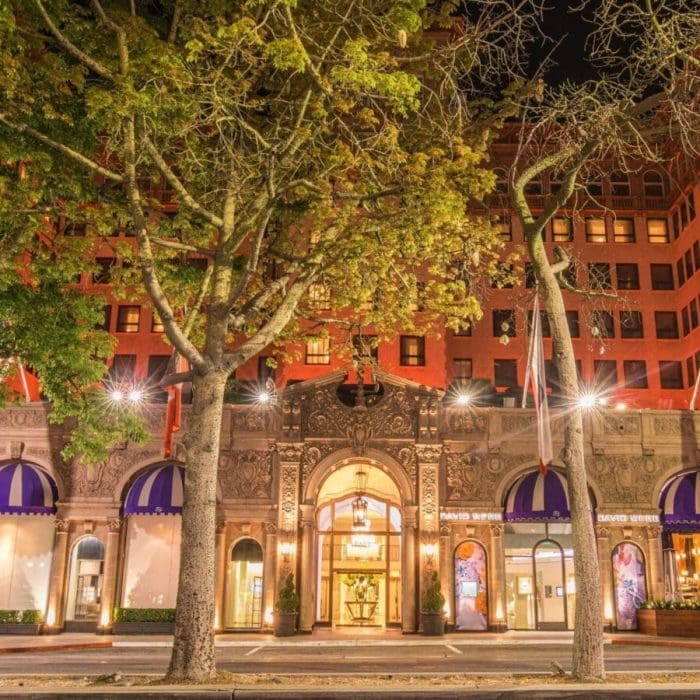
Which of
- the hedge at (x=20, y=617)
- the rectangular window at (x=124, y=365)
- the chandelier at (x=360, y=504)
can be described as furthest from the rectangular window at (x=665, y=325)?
the hedge at (x=20, y=617)

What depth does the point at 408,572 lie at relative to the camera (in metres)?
29.3

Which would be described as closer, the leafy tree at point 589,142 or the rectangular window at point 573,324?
the leafy tree at point 589,142

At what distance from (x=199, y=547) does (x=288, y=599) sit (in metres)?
16.3

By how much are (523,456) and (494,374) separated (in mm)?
15160

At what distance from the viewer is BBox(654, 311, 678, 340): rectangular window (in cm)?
4734

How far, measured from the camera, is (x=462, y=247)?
17.9 metres

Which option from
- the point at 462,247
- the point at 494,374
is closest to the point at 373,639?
the point at 462,247

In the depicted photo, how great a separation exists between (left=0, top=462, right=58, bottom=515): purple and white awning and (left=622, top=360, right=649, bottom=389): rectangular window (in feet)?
106

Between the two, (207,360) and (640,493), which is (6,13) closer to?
(207,360)

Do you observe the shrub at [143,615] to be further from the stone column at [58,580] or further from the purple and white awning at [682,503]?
the purple and white awning at [682,503]

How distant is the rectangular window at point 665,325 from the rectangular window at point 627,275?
2219mm

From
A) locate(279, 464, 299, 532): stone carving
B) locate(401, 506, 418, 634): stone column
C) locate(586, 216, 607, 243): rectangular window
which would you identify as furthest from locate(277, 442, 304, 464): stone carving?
locate(586, 216, 607, 243): rectangular window

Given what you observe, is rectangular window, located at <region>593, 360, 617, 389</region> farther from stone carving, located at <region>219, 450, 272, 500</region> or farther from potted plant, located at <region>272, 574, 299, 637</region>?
potted plant, located at <region>272, 574, 299, 637</region>

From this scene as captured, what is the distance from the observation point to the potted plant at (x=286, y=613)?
27781 millimetres
